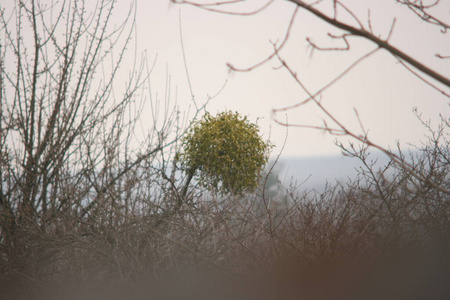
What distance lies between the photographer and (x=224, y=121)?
6.57m

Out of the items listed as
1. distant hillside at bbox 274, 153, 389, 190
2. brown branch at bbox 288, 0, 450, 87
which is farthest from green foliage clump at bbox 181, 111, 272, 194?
brown branch at bbox 288, 0, 450, 87

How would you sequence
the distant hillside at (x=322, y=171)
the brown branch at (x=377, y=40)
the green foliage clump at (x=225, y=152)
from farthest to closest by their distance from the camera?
the green foliage clump at (x=225, y=152)
the distant hillside at (x=322, y=171)
the brown branch at (x=377, y=40)

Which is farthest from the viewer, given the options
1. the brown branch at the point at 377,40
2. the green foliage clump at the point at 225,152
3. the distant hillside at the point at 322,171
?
the green foliage clump at the point at 225,152

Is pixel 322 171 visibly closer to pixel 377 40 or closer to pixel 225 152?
pixel 225 152

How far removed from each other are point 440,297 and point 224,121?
199 inches

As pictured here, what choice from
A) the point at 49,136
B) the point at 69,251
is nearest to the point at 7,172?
the point at 49,136

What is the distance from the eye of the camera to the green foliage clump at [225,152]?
20.9ft

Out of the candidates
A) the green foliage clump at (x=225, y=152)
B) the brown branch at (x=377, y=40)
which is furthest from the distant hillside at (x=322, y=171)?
the brown branch at (x=377, y=40)

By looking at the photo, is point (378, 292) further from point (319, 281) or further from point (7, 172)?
A: point (7, 172)

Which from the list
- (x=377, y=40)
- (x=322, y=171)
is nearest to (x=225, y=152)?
(x=377, y=40)

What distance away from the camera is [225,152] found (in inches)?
252

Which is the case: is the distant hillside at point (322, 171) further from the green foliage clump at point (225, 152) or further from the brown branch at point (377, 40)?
the brown branch at point (377, 40)

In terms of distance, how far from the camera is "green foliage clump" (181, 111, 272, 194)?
6.36 meters

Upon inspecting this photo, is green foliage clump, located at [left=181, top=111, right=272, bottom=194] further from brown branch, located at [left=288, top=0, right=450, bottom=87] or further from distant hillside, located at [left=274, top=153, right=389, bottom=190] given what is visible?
brown branch, located at [left=288, top=0, right=450, bottom=87]
